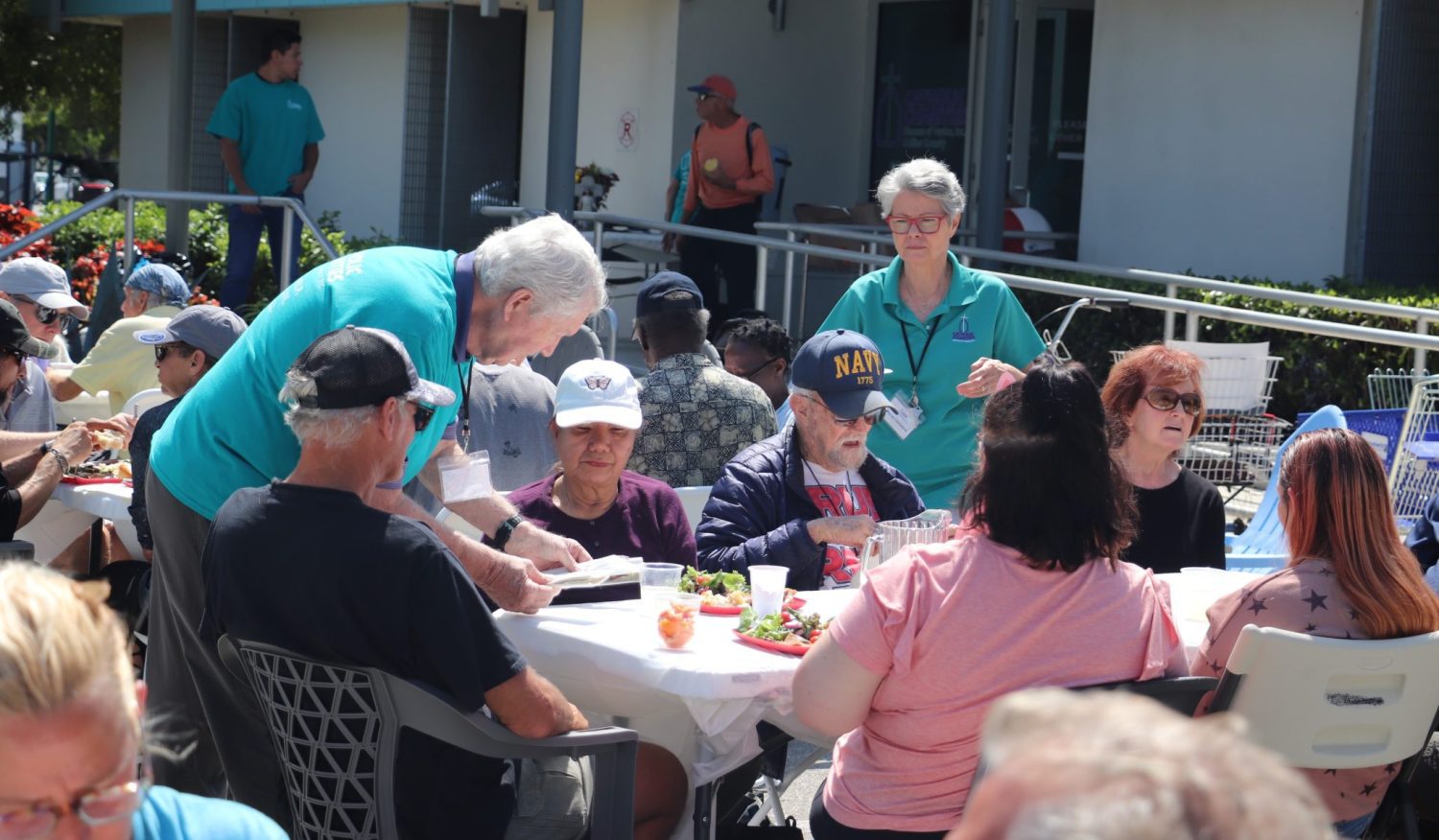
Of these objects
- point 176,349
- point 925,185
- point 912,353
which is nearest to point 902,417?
point 912,353

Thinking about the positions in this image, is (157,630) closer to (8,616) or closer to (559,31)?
(8,616)

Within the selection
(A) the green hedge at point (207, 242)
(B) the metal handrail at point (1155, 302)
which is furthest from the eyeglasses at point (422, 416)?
(A) the green hedge at point (207, 242)

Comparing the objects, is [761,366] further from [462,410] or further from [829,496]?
[462,410]

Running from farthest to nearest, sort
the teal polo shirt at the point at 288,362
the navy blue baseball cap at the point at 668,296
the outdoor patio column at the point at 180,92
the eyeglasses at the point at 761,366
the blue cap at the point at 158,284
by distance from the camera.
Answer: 1. the outdoor patio column at the point at 180,92
2. the blue cap at the point at 158,284
3. the eyeglasses at the point at 761,366
4. the navy blue baseball cap at the point at 668,296
5. the teal polo shirt at the point at 288,362

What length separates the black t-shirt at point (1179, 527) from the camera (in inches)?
194

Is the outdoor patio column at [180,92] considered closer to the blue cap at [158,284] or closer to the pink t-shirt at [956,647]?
the blue cap at [158,284]

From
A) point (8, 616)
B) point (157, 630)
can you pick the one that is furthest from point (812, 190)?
point (8, 616)

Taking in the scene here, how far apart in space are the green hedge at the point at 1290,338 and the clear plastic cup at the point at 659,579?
6.33 meters

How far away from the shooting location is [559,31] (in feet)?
33.4

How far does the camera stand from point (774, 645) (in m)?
3.51

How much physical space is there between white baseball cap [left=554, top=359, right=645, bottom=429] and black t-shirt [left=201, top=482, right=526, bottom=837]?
130 centimetres

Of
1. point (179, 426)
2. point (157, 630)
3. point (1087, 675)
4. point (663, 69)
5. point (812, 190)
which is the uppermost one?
point (663, 69)

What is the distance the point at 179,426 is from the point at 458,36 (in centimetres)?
1362

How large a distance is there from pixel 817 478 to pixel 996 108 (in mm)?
8353
